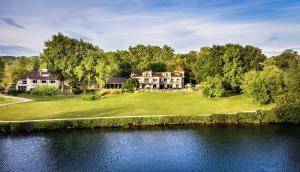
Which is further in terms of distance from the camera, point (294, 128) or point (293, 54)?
point (293, 54)

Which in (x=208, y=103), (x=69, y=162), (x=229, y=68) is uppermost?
(x=229, y=68)

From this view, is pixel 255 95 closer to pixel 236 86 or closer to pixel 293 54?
pixel 236 86

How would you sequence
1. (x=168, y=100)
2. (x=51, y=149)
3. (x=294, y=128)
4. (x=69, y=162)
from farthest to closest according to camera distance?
(x=168, y=100), (x=294, y=128), (x=51, y=149), (x=69, y=162)

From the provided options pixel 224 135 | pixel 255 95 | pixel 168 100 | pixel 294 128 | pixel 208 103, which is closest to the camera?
pixel 224 135

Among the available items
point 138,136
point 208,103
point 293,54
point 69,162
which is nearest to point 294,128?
point 208,103

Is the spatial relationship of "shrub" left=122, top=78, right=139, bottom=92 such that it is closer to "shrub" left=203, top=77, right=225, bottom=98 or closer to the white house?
the white house

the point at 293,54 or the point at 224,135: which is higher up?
the point at 293,54

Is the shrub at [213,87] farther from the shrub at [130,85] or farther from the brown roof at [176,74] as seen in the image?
the brown roof at [176,74]

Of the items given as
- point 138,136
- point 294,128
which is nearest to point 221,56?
point 294,128
